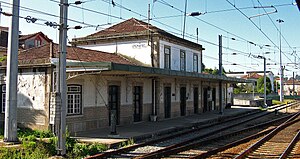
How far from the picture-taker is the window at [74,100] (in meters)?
15.5

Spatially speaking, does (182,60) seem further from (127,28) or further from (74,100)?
(74,100)

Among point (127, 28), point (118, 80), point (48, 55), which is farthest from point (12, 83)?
point (127, 28)

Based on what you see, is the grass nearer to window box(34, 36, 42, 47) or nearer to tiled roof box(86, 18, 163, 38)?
tiled roof box(86, 18, 163, 38)

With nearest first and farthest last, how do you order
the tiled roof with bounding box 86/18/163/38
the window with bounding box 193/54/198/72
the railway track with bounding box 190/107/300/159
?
the railway track with bounding box 190/107/300/159 < the tiled roof with bounding box 86/18/163/38 < the window with bounding box 193/54/198/72

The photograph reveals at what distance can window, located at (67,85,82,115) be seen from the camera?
50.9 feet

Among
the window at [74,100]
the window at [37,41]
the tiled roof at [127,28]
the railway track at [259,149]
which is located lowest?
the railway track at [259,149]

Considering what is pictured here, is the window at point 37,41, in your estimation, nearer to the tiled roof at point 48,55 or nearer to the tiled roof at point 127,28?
the tiled roof at point 127,28

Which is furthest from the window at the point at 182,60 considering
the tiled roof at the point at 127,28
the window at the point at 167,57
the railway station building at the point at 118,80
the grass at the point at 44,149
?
the grass at the point at 44,149

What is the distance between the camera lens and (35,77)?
1590cm

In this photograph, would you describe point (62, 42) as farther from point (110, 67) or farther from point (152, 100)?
point (152, 100)

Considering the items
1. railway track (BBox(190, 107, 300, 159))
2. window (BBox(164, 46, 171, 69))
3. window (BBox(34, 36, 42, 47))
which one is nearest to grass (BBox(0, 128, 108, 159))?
railway track (BBox(190, 107, 300, 159))

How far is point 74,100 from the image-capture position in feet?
51.7

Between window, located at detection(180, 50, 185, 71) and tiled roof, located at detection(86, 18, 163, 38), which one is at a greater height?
tiled roof, located at detection(86, 18, 163, 38)

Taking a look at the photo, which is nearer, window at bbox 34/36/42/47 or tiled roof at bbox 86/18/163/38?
tiled roof at bbox 86/18/163/38
